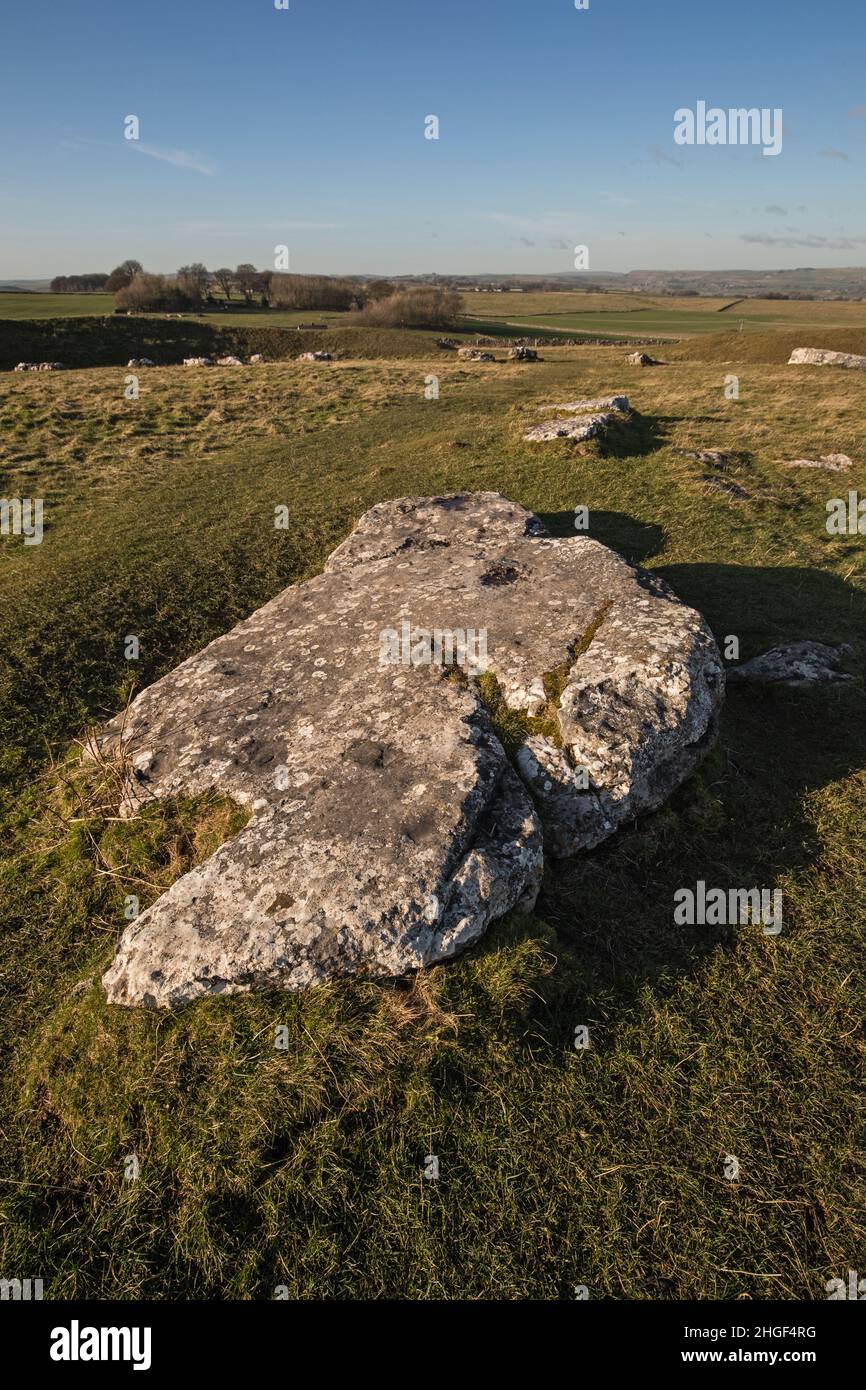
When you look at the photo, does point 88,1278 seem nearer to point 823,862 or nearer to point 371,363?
point 823,862

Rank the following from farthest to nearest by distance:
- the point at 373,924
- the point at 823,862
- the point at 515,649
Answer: the point at 515,649
the point at 823,862
the point at 373,924

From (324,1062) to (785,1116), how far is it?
3.05 m

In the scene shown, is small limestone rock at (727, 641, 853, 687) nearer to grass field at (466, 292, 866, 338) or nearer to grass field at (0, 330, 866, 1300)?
grass field at (0, 330, 866, 1300)

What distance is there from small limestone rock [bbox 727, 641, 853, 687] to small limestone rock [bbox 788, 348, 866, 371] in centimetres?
3572

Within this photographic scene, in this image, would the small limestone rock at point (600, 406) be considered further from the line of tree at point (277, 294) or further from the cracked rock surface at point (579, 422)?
the line of tree at point (277, 294)

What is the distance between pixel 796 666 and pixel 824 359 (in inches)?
1529

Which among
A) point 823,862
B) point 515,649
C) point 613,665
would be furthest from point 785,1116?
point 515,649

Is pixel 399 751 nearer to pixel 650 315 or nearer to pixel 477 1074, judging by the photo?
pixel 477 1074

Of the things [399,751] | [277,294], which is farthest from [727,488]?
[277,294]

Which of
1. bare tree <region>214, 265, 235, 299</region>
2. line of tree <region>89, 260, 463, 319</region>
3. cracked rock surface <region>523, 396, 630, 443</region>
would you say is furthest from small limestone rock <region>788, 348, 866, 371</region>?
bare tree <region>214, 265, 235, 299</region>

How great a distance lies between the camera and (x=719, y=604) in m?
11.7

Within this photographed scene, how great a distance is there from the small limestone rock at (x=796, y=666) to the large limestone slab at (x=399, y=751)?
6.18 ft

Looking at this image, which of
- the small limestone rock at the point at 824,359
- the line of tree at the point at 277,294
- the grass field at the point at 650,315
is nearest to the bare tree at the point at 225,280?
the line of tree at the point at 277,294

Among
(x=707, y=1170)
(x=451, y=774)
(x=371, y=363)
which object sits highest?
(x=371, y=363)
